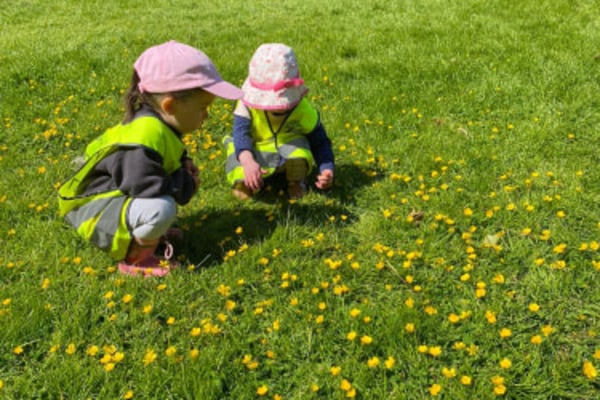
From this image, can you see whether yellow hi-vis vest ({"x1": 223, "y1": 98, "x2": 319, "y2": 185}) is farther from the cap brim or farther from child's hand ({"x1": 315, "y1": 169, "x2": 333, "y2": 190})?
the cap brim

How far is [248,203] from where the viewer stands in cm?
406

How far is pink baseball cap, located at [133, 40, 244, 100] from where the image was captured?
2898 mm

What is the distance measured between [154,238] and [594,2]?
8.25m

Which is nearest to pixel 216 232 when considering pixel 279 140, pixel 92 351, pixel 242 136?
pixel 242 136

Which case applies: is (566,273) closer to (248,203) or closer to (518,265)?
(518,265)

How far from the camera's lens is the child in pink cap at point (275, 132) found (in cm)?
357

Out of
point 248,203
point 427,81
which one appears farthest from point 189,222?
point 427,81

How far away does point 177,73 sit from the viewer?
2898 millimetres

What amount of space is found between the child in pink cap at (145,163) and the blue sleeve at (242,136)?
2.12 ft

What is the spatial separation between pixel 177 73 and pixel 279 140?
49.5 inches

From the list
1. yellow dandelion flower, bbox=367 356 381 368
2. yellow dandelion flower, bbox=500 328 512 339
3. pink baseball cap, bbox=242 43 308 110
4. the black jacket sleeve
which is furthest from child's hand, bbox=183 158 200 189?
yellow dandelion flower, bbox=500 328 512 339

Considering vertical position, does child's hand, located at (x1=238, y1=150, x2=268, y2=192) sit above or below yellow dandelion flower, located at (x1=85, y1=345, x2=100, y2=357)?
above

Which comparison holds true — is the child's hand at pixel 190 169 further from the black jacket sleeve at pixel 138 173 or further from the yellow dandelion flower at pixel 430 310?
the yellow dandelion flower at pixel 430 310

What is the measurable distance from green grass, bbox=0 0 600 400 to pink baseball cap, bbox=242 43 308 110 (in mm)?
864
